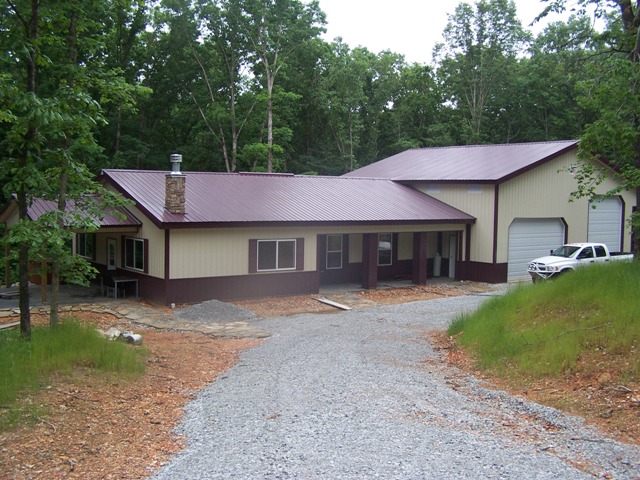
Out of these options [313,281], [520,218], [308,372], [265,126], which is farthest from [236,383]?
[265,126]

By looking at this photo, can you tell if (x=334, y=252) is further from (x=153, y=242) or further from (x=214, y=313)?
(x=214, y=313)

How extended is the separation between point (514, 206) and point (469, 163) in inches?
147

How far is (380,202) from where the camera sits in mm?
24797

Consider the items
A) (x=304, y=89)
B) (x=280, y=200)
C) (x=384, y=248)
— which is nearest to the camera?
(x=280, y=200)

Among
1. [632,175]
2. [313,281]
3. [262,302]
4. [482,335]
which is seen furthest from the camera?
[313,281]

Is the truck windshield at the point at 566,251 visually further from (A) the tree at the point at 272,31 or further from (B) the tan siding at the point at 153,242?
(A) the tree at the point at 272,31

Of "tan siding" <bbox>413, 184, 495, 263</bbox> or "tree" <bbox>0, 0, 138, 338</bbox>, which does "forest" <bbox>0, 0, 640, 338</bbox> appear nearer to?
"tree" <bbox>0, 0, 138, 338</bbox>

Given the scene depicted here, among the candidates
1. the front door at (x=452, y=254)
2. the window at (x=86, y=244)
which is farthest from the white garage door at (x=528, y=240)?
the window at (x=86, y=244)

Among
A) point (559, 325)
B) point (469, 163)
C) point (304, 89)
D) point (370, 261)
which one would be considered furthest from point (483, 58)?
point (559, 325)

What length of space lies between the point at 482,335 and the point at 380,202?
13.0 m

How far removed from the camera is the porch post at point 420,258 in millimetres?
24438

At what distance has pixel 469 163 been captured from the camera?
28000 mm

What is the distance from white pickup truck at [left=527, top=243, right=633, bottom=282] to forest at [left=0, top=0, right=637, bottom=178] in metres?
5.05

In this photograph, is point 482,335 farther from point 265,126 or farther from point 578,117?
point 578,117
